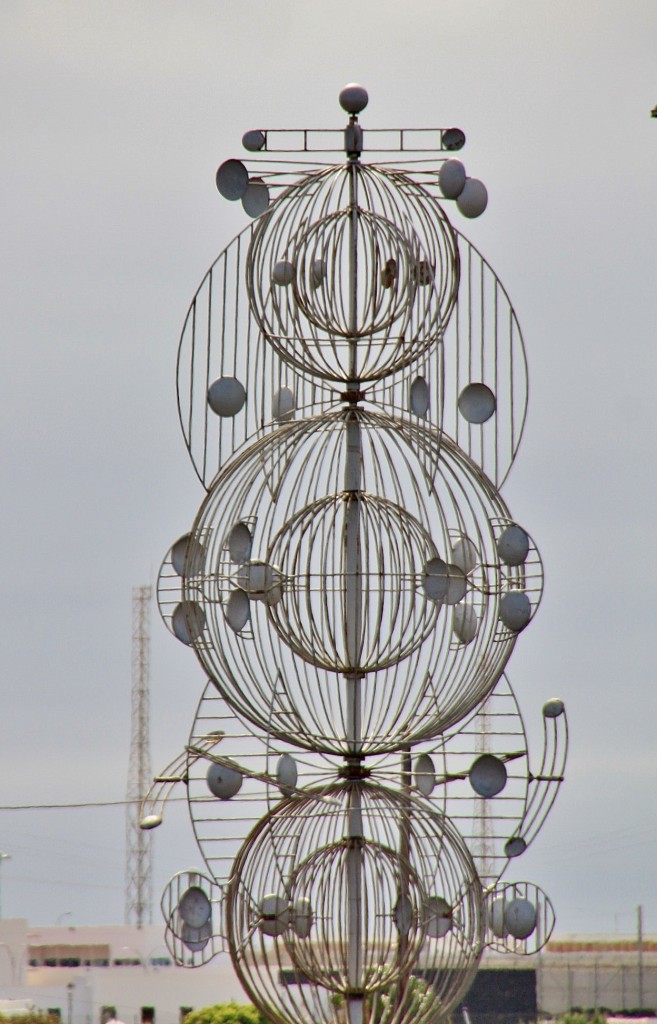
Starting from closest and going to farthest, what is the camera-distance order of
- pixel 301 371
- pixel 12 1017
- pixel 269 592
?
1. pixel 269 592
2. pixel 301 371
3. pixel 12 1017

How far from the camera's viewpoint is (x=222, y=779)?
14.2m

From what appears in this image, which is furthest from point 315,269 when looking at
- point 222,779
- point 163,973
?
point 163,973

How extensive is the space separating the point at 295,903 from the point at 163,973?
42.5 meters

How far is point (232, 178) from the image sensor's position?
49.3 feet

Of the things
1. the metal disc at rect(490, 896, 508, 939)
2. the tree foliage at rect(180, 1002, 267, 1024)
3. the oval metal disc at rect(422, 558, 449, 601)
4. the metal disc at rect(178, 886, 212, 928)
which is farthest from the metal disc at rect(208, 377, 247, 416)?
the tree foliage at rect(180, 1002, 267, 1024)

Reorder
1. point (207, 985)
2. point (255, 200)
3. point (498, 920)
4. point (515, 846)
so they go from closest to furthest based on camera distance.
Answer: point (498, 920), point (515, 846), point (255, 200), point (207, 985)

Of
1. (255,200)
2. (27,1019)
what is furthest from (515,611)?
(27,1019)

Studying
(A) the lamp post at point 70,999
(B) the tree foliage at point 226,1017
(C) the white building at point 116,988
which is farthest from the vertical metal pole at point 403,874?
(A) the lamp post at point 70,999

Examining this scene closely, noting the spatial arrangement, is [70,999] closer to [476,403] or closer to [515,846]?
[515,846]

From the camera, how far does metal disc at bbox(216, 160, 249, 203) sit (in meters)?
15.0

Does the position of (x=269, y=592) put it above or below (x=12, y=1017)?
above

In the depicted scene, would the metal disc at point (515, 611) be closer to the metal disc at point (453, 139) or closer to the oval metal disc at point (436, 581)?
the oval metal disc at point (436, 581)

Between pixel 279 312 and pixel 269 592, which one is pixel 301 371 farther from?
pixel 269 592

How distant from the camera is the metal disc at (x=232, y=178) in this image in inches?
591
